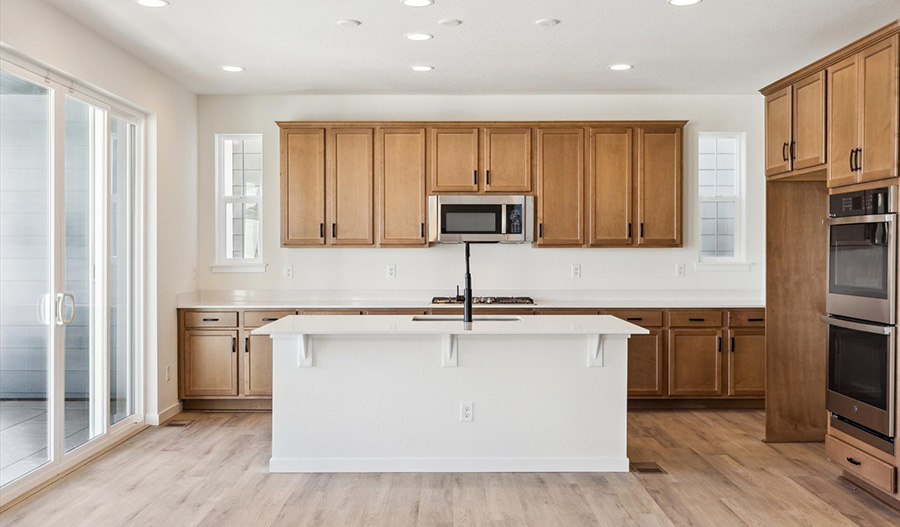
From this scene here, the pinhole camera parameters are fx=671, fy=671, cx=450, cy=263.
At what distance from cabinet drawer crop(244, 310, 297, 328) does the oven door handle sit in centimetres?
365

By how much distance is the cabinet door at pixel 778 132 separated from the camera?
417 centimetres

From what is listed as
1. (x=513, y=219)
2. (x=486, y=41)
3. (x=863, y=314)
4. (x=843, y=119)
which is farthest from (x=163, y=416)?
(x=843, y=119)

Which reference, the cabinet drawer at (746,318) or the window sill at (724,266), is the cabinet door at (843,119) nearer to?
the cabinet drawer at (746,318)

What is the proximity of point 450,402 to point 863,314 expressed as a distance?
2.21m

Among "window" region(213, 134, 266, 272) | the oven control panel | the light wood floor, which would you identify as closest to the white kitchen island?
the light wood floor

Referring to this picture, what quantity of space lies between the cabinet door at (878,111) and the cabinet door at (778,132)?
723mm

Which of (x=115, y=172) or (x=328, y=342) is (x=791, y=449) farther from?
(x=115, y=172)

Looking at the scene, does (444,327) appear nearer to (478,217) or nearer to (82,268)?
(478,217)

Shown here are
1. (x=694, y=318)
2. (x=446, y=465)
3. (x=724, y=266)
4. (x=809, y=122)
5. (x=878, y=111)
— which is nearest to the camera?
(x=878, y=111)

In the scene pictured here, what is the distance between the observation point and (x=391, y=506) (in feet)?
10.6

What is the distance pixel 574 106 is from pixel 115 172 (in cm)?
359

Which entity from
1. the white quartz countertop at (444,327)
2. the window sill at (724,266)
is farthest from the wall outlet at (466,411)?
the window sill at (724,266)

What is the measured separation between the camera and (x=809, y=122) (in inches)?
155

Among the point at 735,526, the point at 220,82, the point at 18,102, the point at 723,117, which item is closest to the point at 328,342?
the point at 18,102
